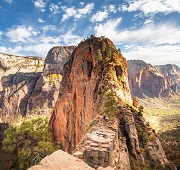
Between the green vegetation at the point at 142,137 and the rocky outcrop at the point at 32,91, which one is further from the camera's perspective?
the rocky outcrop at the point at 32,91

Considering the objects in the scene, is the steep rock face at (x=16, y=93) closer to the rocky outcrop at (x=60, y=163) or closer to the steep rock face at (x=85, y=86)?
the steep rock face at (x=85, y=86)

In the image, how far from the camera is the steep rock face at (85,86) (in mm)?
33094

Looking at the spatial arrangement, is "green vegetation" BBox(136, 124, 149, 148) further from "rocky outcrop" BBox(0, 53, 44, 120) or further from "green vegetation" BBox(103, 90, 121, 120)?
"rocky outcrop" BBox(0, 53, 44, 120)

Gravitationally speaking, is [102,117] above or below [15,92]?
below

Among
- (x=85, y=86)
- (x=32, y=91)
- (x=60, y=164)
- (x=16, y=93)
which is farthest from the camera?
(x=32, y=91)

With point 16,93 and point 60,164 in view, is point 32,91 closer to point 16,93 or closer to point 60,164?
point 16,93

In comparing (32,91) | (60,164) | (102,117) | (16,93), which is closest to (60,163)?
(60,164)

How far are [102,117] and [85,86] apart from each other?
19443mm

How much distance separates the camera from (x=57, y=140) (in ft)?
179

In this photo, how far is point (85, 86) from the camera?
40.7 meters

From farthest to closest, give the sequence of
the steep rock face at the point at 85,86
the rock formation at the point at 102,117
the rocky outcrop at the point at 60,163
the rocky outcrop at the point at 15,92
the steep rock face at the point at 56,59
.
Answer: the steep rock face at the point at 56,59 → the rocky outcrop at the point at 15,92 → the steep rock face at the point at 85,86 → the rock formation at the point at 102,117 → the rocky outcrop at the point at 60,163

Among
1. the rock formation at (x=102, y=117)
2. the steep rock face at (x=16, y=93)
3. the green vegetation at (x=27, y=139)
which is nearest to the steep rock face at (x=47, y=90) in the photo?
the steep rock face at (x=16, y=93)

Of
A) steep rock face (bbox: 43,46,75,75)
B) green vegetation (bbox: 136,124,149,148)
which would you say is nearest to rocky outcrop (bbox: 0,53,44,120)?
steep rock face (bbox: 43,46,75,75)

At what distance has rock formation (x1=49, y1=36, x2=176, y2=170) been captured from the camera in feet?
44.8
